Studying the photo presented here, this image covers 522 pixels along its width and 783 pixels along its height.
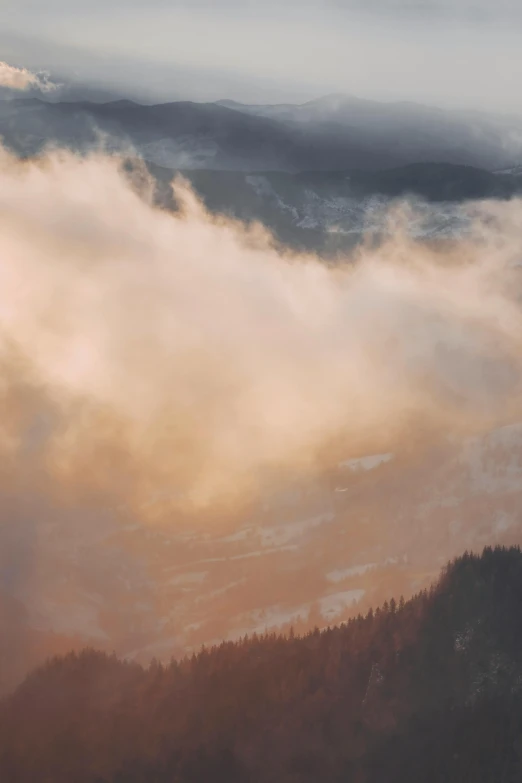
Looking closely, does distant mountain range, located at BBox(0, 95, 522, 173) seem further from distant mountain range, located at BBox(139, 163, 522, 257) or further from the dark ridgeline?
the dark ridgeline

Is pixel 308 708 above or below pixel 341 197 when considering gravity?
below

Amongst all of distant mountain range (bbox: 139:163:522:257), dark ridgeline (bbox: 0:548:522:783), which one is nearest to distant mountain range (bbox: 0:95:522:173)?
distant mountain range (bbox: 139:163:522:257)

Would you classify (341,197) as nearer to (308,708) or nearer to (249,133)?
(249,133)

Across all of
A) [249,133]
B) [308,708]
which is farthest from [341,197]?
[308,708]

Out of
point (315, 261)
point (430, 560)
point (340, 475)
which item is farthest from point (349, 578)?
point (315, 261)

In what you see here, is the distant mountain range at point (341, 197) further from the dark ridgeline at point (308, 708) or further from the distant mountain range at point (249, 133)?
the dark ridgeline at point (308, 708)

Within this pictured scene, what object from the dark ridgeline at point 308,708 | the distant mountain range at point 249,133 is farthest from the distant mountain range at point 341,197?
the dark ridgeline at point 308,708

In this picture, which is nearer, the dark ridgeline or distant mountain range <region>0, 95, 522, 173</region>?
the dark ridgeline

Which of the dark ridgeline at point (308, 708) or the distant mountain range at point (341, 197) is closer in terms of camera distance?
the dark ridgeline at point (308, 708)
